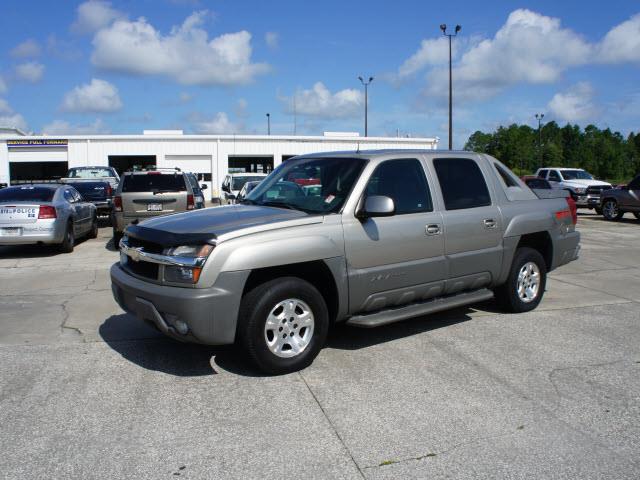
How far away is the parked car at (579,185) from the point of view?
24.1 m

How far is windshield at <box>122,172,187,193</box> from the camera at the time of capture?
1211cm

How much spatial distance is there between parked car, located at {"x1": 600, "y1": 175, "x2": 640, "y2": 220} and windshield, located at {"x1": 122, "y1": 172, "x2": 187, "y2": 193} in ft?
50.6

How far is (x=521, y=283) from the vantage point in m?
6.79

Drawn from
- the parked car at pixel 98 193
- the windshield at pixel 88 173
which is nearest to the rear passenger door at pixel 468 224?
the parked car at pixel 98 193

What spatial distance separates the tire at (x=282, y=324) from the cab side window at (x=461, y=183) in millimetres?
1942

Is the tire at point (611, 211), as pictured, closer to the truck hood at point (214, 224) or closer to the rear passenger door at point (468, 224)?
the rear passenger door at point (468, 224)

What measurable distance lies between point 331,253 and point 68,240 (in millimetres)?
9090

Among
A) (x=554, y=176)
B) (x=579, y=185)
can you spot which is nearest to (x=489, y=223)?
(x=579, y=185)

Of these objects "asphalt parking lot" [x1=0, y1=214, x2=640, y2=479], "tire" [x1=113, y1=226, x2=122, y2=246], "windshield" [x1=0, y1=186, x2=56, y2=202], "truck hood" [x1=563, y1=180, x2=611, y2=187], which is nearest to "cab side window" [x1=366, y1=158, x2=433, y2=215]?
"asphalt parking lot" [x1=0, y1=214, x2=640, y2=479]

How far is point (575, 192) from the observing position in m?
25.0

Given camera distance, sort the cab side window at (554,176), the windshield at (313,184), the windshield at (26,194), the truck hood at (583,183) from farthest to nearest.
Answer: the cab side window at (554,176) → the truck hood at (583,183) → the windshield at (26,194) → the windshield at (313,184)

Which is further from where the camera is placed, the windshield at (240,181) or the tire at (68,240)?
the windshield at (240,181)

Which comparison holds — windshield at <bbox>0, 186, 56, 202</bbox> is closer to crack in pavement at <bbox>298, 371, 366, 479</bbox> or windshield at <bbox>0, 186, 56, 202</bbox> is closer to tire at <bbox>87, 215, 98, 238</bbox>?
tire at <bbox>87, 215, 98, 238</bbox>

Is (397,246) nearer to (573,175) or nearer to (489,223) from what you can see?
(489,223)
